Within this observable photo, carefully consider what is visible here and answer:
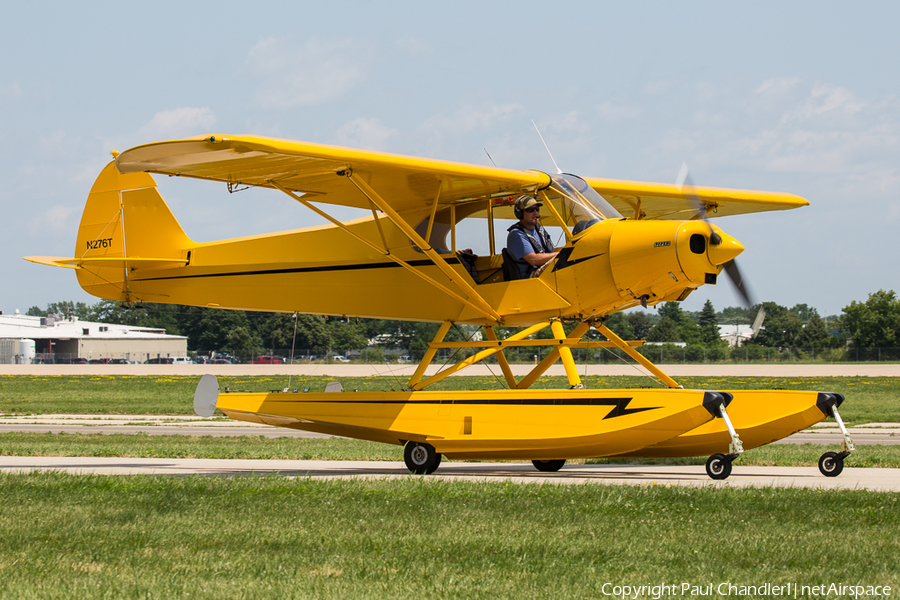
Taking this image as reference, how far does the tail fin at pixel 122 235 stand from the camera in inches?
575

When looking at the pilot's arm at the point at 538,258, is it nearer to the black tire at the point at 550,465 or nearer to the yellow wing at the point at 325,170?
the yellow wing at the point at 325,170

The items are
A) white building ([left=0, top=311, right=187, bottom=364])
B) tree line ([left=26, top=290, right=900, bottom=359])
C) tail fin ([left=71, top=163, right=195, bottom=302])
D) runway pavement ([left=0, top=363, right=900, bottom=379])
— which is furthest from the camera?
white building ([left=0, top=311, right=187, bottom=364])

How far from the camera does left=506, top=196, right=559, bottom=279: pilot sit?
11.9 meters

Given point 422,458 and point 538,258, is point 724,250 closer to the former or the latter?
point 538,258

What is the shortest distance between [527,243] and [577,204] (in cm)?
90

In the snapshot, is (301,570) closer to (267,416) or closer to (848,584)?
(848,584)

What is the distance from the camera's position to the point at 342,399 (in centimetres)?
1223

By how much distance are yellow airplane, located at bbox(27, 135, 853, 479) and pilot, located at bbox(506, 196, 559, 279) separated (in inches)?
6.3

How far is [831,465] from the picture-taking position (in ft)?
35.2

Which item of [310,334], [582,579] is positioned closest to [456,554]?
[582,579]

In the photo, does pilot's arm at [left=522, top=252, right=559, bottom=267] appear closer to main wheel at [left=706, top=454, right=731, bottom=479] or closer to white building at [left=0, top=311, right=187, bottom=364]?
main wheel at [left=706, top=454, right=731, bottom=479]

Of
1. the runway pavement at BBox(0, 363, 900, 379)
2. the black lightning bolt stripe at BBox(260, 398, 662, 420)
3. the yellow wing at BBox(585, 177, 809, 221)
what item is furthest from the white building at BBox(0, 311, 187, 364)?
the black lightning bolt stripe at BBox(260, 398, 662, 420)

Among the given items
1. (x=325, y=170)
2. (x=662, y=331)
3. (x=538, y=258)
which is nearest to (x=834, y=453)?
(x=538, y=258)

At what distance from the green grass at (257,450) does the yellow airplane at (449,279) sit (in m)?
2.01
